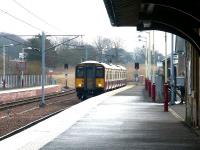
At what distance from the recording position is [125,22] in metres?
14.9

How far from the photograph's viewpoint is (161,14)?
13.4 meters

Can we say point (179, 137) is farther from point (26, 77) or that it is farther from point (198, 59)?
point (26, 77)

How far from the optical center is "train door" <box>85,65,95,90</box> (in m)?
42.9

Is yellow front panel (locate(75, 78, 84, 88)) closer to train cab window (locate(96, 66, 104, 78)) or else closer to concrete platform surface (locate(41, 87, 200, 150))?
Result: train cab window (locate(96, 66, 104, 78))

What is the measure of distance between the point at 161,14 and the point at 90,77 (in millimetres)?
29778

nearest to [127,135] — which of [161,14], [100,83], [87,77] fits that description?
[161,14]

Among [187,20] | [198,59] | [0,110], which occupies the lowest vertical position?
[0,110]

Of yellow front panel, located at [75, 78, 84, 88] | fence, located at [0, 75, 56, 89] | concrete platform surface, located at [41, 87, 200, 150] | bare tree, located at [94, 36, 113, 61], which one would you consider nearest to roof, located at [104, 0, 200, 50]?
concrete platform surface, located at [41, 87, 200, 150]

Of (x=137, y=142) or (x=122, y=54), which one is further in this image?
(x=122, y=54)

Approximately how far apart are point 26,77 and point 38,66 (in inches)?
704

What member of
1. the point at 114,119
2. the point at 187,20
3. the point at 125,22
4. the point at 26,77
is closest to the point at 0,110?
the point at 114,119

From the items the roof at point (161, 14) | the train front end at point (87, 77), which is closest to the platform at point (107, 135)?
the roof at point (161, 14)

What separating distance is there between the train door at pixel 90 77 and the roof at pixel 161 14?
27574mm

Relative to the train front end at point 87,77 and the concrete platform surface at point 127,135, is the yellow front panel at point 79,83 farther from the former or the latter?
the concrete platform surface at point 127,135
